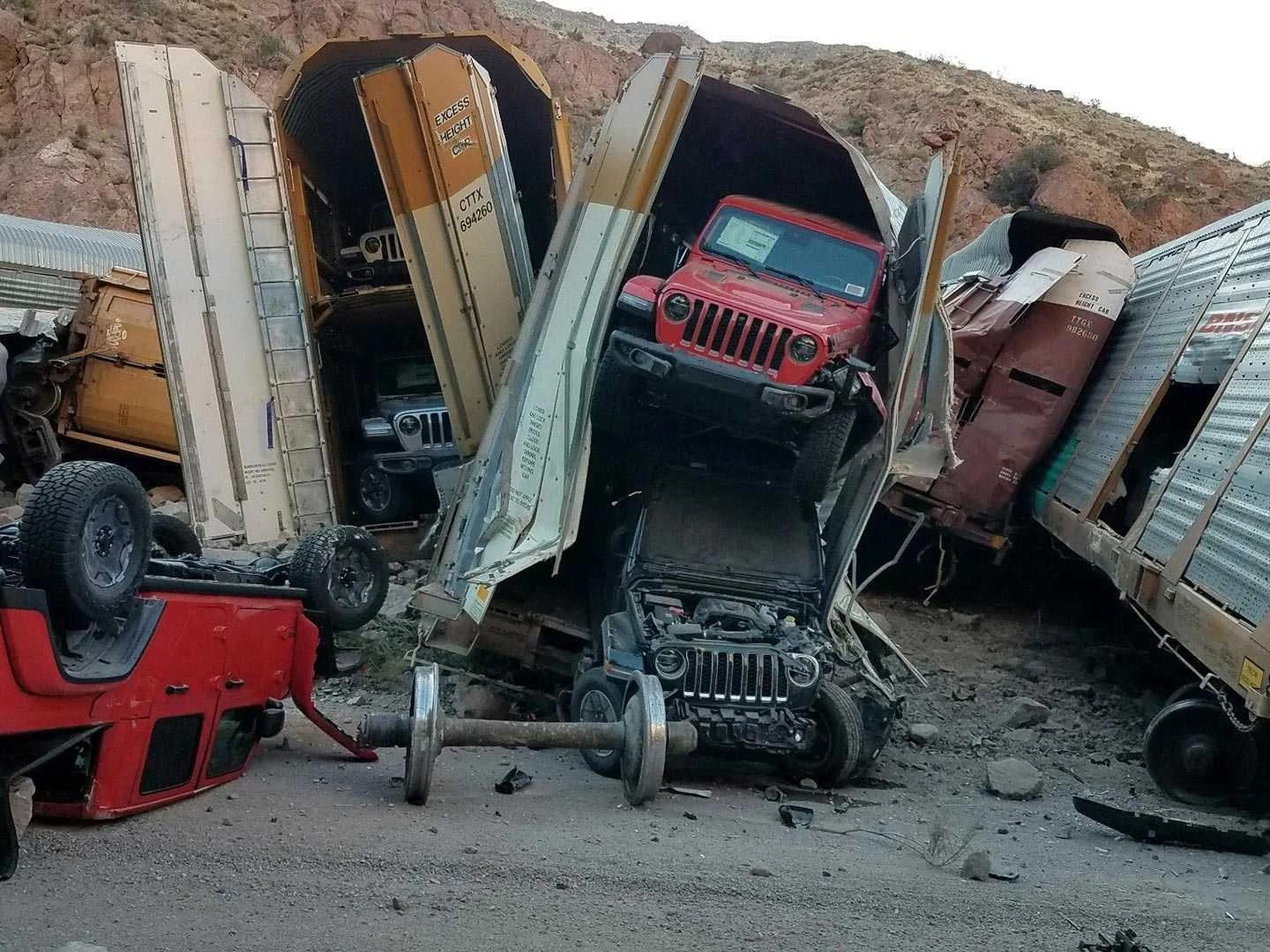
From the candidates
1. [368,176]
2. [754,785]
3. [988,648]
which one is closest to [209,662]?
[754,785]

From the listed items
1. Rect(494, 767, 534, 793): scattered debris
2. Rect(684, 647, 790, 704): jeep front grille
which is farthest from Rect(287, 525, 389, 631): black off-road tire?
Rect(684, 647, 790, 704): jeep front grille

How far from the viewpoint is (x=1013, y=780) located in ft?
19.9

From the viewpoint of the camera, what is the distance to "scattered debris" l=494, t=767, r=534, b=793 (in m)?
5.15

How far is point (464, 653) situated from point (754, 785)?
187 cm

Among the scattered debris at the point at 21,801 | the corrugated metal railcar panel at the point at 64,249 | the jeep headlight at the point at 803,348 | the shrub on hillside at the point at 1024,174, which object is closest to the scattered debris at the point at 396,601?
the jeep headlight at the point at 803,348

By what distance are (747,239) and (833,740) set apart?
3915 mm

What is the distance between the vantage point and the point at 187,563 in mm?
4484

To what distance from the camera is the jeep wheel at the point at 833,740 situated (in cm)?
589

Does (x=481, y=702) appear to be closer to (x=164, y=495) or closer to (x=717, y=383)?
(x=717, y=383)

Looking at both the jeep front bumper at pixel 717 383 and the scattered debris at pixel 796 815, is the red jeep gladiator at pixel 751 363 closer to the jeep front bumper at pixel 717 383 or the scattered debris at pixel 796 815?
the jeep front bumper at pixel 717 383

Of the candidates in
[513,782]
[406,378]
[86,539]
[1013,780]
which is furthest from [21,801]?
[406,378]

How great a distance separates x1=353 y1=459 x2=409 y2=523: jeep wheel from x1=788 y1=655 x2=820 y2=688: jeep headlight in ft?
20.8

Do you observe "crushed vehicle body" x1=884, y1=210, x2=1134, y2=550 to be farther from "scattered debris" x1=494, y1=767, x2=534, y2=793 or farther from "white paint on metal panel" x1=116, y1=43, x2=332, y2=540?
"scattered debris" x1=494, y1=767, x2=534, y2=793

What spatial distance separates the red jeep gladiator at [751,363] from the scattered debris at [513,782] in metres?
A: 2.75
